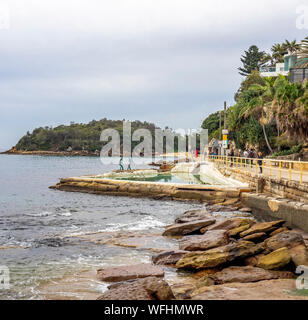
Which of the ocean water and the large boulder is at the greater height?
the large boulder

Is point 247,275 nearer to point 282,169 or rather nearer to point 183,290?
point 183,290

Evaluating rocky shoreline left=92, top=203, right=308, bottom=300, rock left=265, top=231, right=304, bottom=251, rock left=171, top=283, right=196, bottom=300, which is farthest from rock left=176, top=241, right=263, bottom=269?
rock left=171, top=283, right=196, bottom=300

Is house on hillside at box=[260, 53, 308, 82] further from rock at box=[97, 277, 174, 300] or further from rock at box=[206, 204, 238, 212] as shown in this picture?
rock at box=[97, 277, 174, 300]

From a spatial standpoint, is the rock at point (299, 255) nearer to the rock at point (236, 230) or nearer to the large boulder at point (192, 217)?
the rock at point (236, 230)

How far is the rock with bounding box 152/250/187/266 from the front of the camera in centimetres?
1019

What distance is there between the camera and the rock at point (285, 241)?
9.68m

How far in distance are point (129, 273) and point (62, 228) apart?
309 inches

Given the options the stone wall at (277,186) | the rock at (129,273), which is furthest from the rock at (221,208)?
the rock at (129,273)

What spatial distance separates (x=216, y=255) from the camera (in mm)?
9422

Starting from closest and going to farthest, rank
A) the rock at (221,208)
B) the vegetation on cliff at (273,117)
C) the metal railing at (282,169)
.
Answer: the metal railing at (282,169)
the rock at (221,208)
the vegetation on cliff at (273,117)

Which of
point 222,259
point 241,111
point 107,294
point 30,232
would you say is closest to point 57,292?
point 107,294

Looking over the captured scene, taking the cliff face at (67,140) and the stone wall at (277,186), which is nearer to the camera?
the stone wall at (277,186)

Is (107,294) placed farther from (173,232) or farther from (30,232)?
(30,232)

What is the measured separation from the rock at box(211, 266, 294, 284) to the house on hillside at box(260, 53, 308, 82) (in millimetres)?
34137
